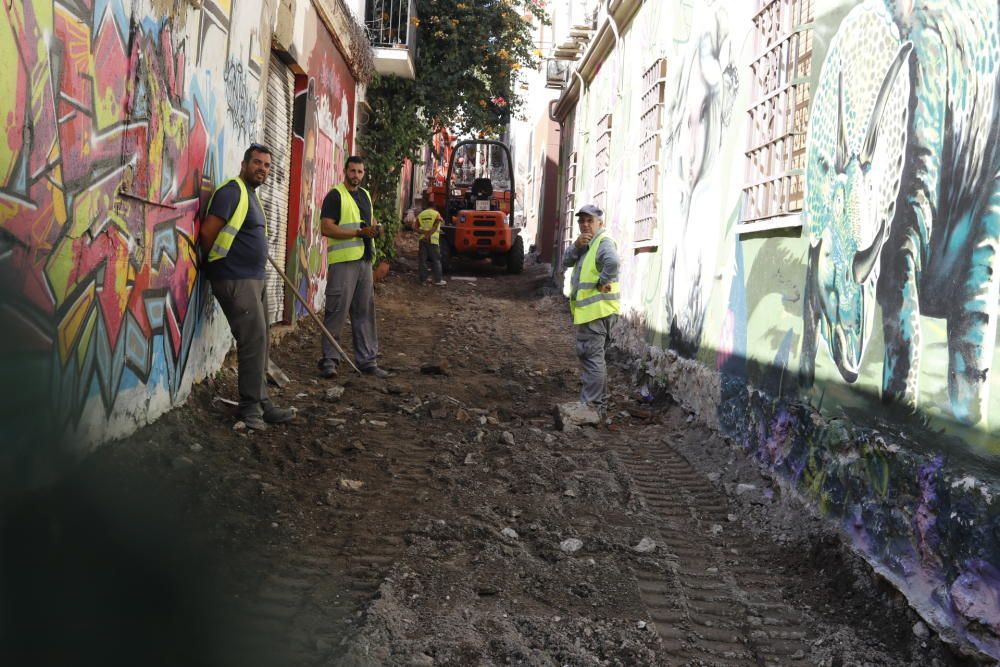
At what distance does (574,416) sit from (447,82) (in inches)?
438

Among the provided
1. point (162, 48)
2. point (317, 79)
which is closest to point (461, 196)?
point (317, 79)

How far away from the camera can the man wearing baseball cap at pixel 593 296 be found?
668 cm

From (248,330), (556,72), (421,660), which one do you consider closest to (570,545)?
(421,660)

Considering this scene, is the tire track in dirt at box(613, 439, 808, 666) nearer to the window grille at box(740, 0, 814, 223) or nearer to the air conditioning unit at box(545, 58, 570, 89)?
the window grille at box(740, 0, 814, 223)

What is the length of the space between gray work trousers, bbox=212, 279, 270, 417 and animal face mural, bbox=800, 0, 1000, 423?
134 inches

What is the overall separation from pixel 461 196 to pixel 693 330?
41.7 feet


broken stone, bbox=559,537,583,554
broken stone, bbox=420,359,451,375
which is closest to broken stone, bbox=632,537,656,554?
broken stone, bbox=559,537,583,554

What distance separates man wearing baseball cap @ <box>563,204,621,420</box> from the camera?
668 cm

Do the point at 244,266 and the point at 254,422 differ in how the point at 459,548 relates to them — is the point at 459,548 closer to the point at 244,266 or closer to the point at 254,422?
the point at 254,422

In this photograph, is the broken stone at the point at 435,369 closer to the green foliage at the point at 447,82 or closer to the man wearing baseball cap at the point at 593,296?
the man wearing baseball cap at the point at 593,296

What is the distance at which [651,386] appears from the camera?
7859 millimetres

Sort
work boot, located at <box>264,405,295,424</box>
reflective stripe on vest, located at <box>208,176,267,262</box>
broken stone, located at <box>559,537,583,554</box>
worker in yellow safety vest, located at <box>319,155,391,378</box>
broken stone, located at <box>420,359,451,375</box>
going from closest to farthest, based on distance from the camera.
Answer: broken stone, located at <box>559,537,583,554</box> → reflective stripe on vest, located at <box>208,176,267,262</box> → work boot, located at <box>264,405,295,424</box> → worker in yellow safety vest, located at <box>319,155,391,378</box> → broken stone, located at <box>420,359,451,375</box>

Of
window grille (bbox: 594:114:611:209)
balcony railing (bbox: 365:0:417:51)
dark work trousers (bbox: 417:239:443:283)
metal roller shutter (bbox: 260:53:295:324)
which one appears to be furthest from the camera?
dark work trousers (bbox: 417:239:443:283)

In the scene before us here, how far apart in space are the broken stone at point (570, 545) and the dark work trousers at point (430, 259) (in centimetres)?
1191
